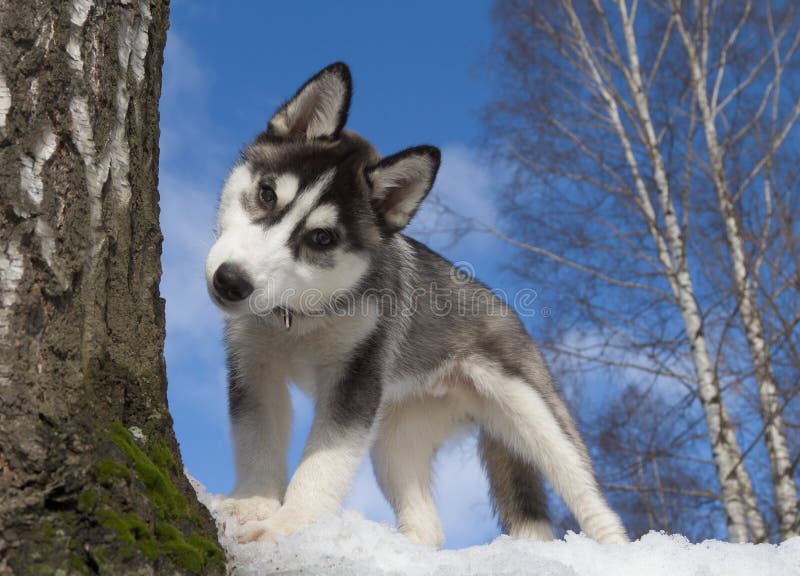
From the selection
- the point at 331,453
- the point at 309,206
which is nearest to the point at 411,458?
the point at 331,453

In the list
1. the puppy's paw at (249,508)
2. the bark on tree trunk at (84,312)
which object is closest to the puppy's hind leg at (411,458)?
the puppy's paw at (249,508)

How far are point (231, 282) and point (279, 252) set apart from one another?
309 millimetres

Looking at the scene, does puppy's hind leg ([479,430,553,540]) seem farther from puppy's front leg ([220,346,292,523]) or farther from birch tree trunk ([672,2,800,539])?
birch tree trunk ([672,2,800,539])

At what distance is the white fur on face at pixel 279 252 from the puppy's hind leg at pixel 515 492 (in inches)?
84.1

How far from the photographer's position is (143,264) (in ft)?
8.84

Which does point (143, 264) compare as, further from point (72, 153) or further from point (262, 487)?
point (262, 487)

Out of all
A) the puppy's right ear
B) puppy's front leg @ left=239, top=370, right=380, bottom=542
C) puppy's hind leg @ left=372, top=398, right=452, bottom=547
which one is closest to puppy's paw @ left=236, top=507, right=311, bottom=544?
puppy's front leg @ left=239, top=370, right=380, bottom=542

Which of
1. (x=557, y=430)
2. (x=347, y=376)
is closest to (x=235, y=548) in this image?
(x=347, y=376)

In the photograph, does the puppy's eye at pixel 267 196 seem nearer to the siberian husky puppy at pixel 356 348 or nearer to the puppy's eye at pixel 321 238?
the siberian husky puppy at pixel 356 348

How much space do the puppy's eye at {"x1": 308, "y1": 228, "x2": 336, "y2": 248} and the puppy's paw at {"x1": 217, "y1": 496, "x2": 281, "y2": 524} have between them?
4.20ft

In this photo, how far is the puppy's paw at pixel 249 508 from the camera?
12.0 ft

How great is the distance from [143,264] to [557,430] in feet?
A: 11.2

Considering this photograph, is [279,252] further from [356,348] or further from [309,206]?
[356,348]

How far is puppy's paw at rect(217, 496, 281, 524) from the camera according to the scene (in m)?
3.65
